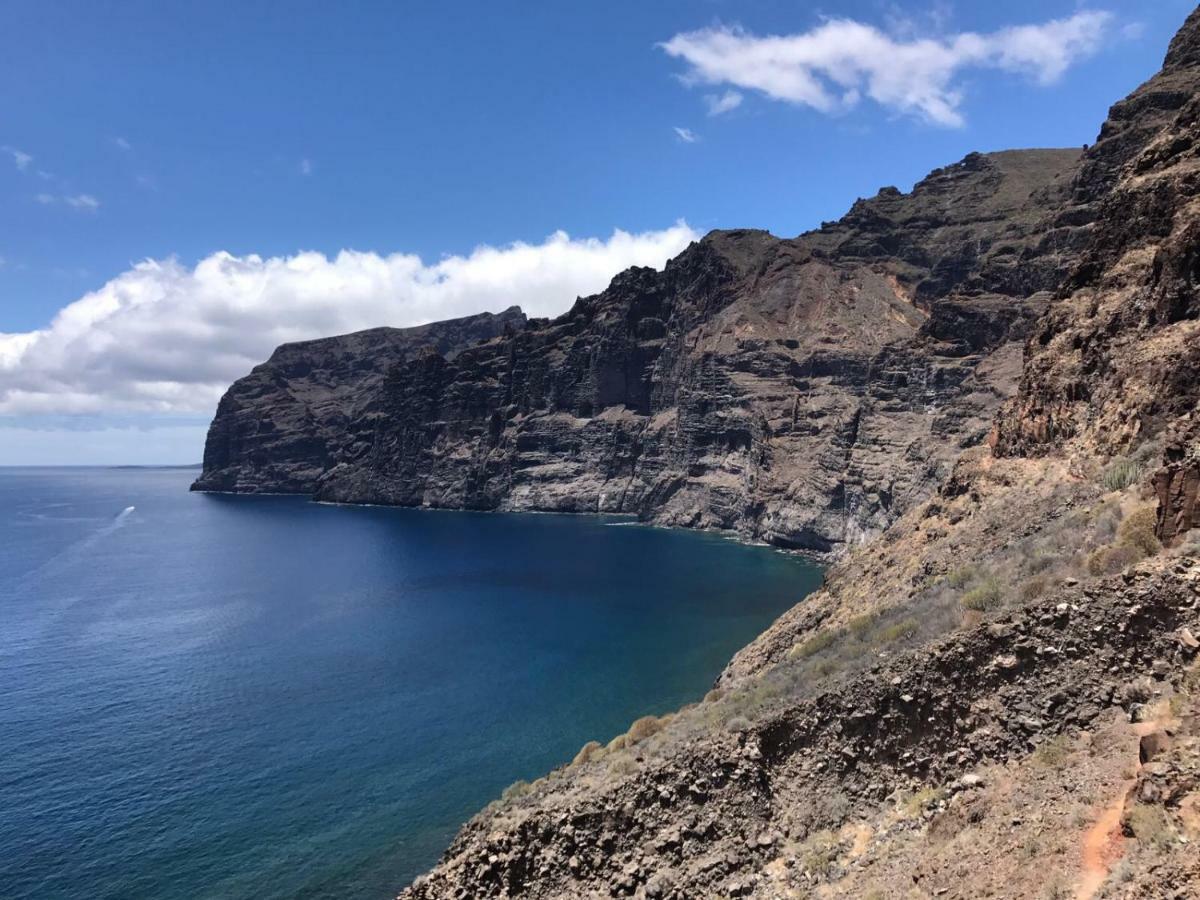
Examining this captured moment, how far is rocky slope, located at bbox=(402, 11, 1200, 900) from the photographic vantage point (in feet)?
35.8

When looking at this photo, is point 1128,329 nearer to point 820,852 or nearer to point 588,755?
point 820,852

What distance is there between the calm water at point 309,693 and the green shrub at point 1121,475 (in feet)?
103

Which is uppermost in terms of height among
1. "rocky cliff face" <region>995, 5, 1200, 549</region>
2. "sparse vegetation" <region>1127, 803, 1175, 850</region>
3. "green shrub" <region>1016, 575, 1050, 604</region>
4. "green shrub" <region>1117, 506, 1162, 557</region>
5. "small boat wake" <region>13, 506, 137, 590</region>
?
"rocky cliff face" <region>995, 5, 1200, 549</region>

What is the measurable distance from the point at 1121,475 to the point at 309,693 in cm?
5345

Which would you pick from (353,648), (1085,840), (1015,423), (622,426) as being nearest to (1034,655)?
(1085,840)

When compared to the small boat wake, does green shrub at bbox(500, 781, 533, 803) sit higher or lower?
higher

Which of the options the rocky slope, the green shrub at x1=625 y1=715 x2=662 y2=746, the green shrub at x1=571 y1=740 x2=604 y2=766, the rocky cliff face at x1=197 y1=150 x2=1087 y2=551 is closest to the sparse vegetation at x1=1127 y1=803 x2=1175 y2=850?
the rocky slope

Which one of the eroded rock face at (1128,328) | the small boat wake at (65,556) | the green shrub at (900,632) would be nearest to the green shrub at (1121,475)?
the eroded rock face at (1128,328)

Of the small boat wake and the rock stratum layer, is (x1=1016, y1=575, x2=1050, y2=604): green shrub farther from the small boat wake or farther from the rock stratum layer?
the small boat wake

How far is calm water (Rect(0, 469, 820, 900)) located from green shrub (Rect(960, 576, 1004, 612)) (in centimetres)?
2664

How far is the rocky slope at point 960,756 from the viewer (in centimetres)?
1091

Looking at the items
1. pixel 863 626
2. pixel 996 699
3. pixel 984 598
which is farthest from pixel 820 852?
pixel 863 626

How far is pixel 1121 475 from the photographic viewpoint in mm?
23422

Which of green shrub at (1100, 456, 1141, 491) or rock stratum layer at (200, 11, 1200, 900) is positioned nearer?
rock stratum layer at (200, 11, 1200, 900)
